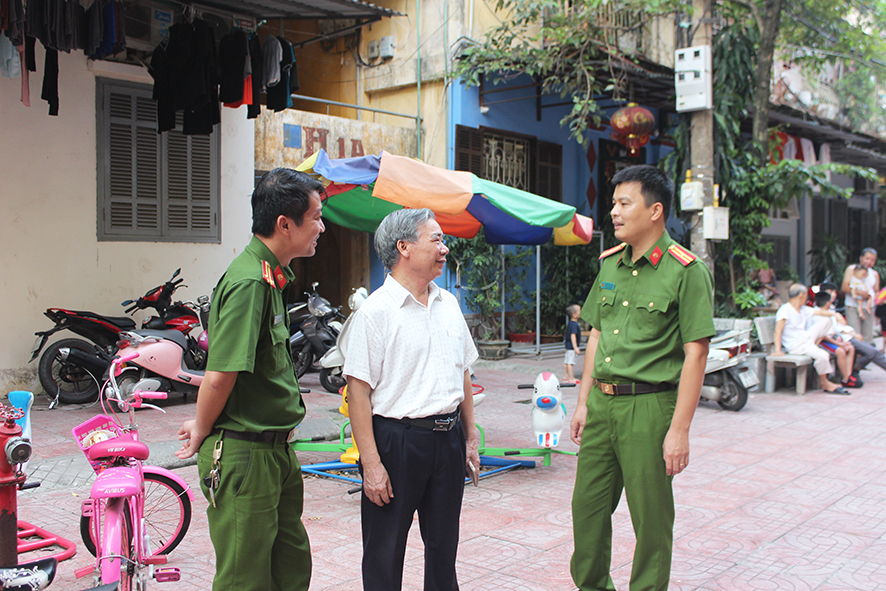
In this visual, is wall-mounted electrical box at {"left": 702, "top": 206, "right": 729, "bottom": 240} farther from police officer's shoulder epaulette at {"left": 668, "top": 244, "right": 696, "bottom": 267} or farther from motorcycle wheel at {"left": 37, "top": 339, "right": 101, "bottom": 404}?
motorcycle wheel at {"left": 37, "top": 339, "right": 101, "bottom": 404}

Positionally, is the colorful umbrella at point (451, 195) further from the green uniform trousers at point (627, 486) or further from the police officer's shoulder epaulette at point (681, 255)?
the green uniform trousers at point (627, 486)

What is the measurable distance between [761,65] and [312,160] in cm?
867

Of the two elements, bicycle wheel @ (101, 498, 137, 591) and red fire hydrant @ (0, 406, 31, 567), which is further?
red fire hydrant @ (0, 406, 31, 567)

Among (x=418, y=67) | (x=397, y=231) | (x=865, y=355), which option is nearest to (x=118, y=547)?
(x=397, y=231)

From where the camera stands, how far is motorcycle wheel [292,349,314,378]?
9875 mm

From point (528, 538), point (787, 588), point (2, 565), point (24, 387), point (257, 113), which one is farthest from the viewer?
point (257, 113)

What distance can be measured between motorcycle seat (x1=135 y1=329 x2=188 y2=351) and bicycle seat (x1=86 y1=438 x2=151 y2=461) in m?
5.05

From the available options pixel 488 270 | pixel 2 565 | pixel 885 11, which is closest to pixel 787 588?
pixel 2 565

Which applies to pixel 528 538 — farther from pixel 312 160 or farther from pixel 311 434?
pixel 312 160

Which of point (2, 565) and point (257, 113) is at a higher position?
point (257, 113)

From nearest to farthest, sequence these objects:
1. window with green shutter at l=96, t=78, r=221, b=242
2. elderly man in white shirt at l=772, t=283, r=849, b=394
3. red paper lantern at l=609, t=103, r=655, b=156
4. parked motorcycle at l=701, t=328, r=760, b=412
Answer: parked motorcycle at l=701, t=328, r=760, b=412 < window with green shutter at l=96, t=78, r=221, b=242 < elderly man in white shirt at l=772, t=283, r=849, b=394 < red paper lantern at l=609, t=103, r=655, b=156

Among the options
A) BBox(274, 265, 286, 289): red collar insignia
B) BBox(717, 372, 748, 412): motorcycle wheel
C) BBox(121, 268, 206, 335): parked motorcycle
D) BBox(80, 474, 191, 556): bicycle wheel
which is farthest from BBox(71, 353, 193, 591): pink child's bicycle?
BBox(717, 372, 748, 412): motorcycle wheel

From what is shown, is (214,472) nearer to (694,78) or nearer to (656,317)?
(656,317)

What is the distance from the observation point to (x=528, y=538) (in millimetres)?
4531
